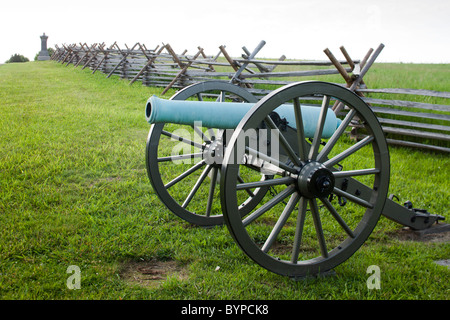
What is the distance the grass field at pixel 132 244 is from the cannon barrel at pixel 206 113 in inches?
42.2

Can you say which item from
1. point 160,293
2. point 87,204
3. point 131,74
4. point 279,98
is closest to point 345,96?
point 279,98

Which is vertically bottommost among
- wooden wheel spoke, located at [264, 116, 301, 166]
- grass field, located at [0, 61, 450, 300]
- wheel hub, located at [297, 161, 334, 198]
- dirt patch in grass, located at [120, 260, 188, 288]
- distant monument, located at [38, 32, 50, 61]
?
dirt patch in grass, located at [120, 260, 188, 288]

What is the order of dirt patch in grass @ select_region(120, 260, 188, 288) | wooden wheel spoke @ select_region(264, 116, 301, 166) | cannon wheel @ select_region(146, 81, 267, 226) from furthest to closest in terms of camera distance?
cannon wheel @ select_region(146, 81, 267, 226) → dirt patch in grass @ select_region(120, 260, 188, 288) → wooden wheel spoke @ select_region(264, 116, 301, 166)

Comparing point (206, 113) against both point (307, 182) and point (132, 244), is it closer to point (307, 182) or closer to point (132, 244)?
point (307, 182)

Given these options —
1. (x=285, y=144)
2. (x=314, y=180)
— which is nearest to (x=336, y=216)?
(x=314, y=180)

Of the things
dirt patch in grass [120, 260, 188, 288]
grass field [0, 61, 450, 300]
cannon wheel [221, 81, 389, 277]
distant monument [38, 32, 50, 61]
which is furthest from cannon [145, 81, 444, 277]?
distant monument [38, 32, 50, 61]

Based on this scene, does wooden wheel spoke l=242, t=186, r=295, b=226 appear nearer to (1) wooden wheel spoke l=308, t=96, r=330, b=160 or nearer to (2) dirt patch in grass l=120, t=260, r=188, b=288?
(1) wooden wheel spoke l=308, t=96, r=330, b=160

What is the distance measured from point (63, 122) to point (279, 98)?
6326 millimetres

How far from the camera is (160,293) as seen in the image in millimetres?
2684

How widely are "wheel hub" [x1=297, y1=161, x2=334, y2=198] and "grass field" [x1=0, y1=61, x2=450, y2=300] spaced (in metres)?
0.64

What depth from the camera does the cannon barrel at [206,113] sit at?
2.78m

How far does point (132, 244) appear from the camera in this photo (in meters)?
3.32

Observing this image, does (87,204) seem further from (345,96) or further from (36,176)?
(345,96)

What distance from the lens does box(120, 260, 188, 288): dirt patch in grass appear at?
2.87 m
